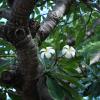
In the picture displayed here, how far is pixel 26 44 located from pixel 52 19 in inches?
16.4

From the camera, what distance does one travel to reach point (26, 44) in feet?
3.62

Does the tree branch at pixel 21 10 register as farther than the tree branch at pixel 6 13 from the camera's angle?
No

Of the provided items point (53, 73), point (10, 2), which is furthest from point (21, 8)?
point (53, 73)

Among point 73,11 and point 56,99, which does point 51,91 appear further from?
point 73,11

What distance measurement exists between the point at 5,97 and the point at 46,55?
0.88ft

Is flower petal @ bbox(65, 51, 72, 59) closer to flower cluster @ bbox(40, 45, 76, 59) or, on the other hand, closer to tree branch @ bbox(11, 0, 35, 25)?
flower cluster @ bbox(40, 45, 76, 59)

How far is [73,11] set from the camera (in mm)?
1995

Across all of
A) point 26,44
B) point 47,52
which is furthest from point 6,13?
point 47,52

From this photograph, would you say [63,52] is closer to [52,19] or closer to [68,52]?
[68,52]

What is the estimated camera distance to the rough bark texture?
1.00 m

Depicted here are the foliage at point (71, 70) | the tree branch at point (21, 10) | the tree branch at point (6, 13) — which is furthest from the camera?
the foliage at point (71, 70)

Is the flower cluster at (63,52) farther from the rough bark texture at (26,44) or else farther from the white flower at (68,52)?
the rough bark texture at (26,44)

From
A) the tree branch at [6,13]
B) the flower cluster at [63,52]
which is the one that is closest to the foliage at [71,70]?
the flower cluster at [63,52]

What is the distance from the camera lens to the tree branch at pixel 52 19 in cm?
137
